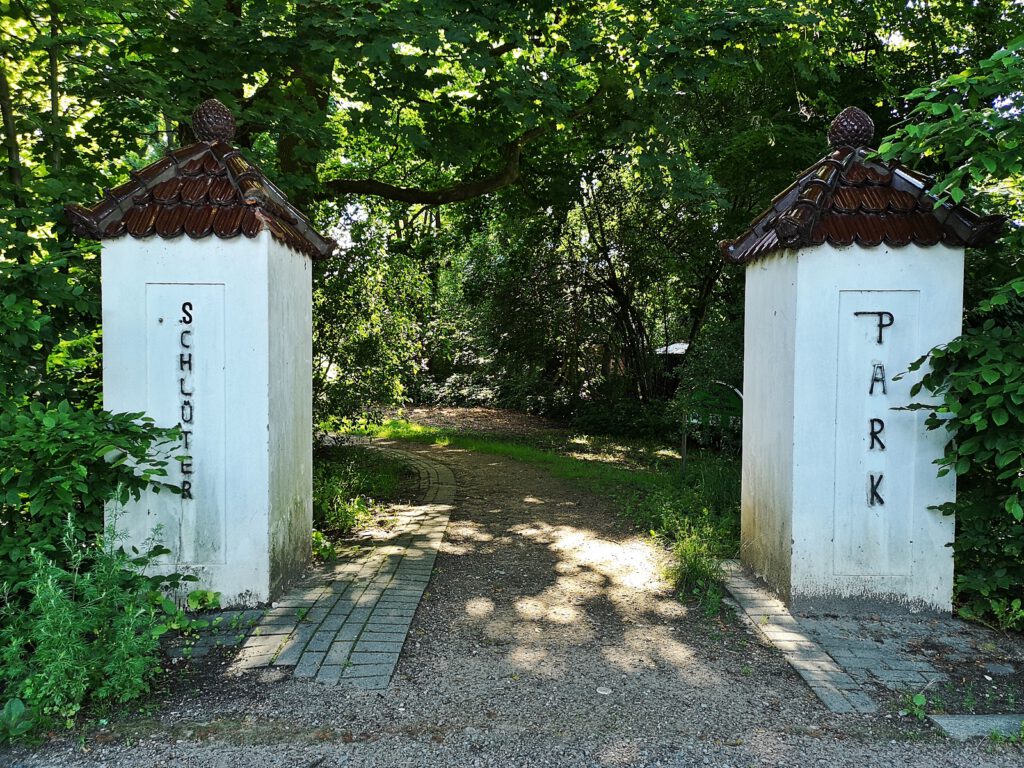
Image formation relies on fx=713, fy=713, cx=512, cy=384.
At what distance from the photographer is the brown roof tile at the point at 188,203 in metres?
4.59

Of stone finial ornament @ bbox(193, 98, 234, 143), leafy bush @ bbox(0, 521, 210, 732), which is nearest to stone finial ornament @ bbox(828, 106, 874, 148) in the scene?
stone finial ornament @ bbox(193, 98, 234, 143)

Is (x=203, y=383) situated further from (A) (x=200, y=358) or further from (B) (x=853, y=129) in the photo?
(B) (x=853, y=129)

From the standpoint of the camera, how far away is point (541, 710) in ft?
11.6

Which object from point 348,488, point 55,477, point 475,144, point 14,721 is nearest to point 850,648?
point 14,721

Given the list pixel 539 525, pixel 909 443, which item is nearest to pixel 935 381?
pixel 909 443

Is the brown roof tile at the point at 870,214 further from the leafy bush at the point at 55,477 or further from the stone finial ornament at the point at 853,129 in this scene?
the leafy bush at the point at 55,477

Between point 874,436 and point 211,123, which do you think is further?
point 211,123

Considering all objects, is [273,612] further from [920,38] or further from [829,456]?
[920,38]

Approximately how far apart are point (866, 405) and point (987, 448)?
2.43 ft

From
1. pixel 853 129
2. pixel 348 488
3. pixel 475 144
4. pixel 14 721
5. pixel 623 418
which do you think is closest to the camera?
pixel 14 721

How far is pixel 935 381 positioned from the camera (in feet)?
15.0

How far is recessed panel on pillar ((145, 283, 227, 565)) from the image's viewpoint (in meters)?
4.67

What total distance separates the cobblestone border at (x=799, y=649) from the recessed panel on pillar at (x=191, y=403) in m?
3.59

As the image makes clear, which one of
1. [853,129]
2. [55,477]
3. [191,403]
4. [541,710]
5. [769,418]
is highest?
[853,129]
